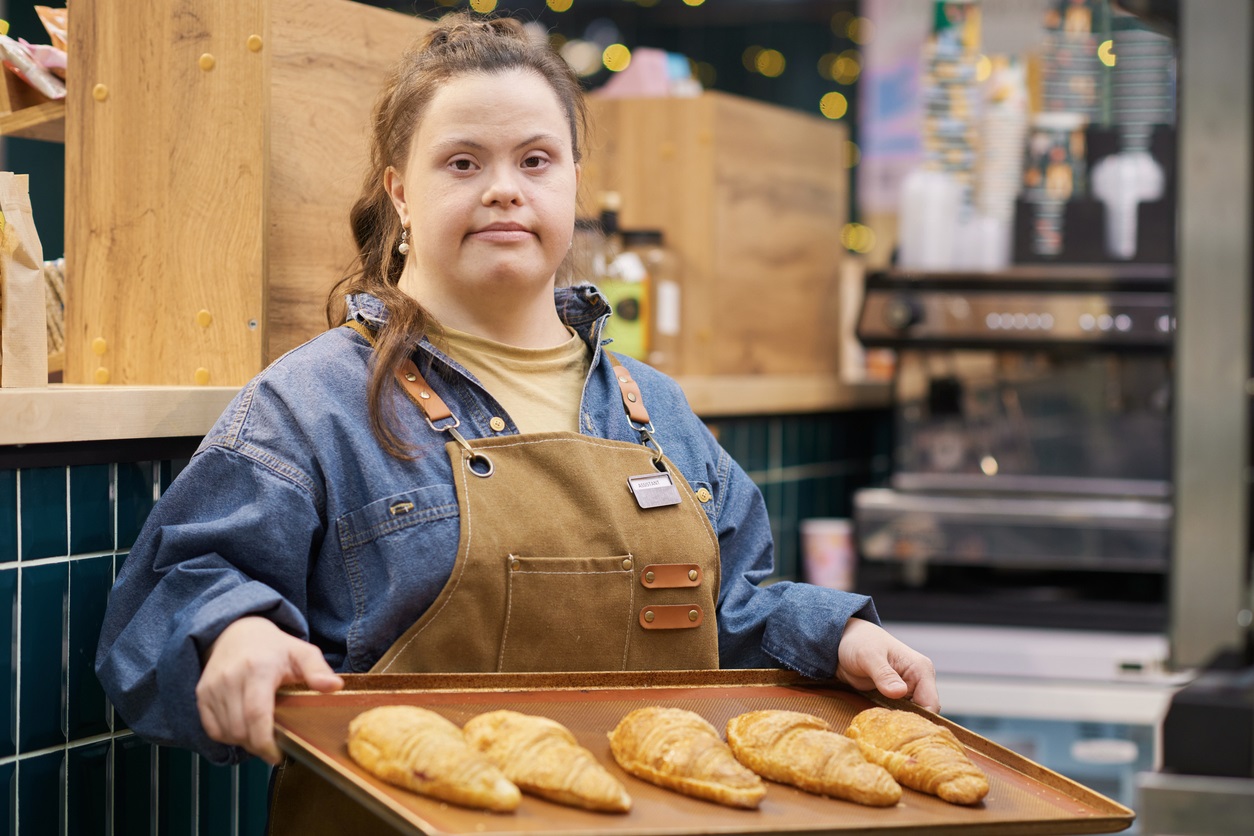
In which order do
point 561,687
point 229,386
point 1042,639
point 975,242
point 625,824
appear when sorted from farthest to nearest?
point 975,242, point 1042,639, point 229,386, point 561,687, point 625,824

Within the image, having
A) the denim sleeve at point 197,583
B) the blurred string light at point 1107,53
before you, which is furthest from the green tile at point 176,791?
the blurred string light at point 1107,53

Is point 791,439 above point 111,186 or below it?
below

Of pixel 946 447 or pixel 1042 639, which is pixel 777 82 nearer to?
pixel 946 447

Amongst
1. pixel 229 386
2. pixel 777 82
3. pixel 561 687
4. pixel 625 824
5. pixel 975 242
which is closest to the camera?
pixel 625 824

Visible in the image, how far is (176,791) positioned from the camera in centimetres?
157

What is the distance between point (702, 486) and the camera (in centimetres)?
154

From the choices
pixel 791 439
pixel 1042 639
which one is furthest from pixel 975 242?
pixel 1042 639

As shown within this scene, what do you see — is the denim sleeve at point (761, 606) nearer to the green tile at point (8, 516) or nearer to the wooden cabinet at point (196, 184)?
the wooden cabinet at point (196, 184)

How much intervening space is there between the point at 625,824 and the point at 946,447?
212 cm

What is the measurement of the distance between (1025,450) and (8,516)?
7.07 ft

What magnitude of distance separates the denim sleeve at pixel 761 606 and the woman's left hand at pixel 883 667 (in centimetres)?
2

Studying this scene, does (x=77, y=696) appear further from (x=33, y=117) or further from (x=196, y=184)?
(x=33, y=117)

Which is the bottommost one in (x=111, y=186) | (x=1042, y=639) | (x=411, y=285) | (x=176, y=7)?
(x=1042, y=639)

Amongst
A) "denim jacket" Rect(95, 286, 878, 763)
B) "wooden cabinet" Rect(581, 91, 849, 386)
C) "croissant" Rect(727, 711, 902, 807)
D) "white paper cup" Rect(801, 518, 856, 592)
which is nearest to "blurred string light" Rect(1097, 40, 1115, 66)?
"wooden cabinet" Rect(581, 91, 849, 386)
